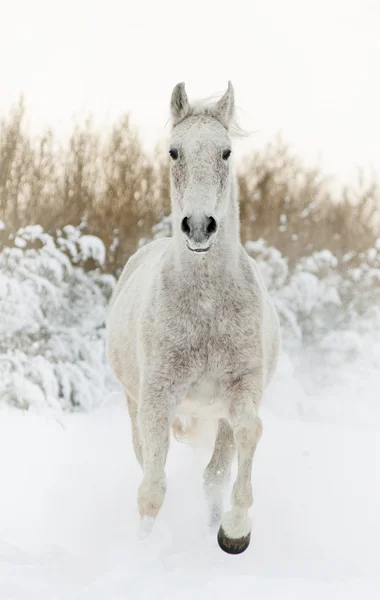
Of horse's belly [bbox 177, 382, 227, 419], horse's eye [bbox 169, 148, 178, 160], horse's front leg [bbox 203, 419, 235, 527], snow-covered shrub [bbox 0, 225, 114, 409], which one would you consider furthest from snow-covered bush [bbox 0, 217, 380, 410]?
horse's eye [bbox 169, 148, 178, 160]

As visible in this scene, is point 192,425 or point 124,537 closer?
point 124,537

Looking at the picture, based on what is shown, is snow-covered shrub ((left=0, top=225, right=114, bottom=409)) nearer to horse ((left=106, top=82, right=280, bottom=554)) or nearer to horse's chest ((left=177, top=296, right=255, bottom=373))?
horse ((left=106, top=82, right=280, bottom=554))

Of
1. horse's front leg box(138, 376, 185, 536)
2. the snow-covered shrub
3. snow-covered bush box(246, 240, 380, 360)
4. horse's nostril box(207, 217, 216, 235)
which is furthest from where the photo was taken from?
snow-covered bush box(246, 240, 380, 360)

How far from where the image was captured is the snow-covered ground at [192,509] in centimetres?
293

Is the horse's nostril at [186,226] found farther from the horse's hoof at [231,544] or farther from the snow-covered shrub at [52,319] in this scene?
the snow-covered shrub at [52,319]

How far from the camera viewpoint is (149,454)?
3.24 meters

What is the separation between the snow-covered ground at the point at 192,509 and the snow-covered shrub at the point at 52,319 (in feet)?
0.85

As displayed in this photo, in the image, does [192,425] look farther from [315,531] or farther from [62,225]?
[62,225]

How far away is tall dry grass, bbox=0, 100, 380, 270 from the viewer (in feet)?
25.3

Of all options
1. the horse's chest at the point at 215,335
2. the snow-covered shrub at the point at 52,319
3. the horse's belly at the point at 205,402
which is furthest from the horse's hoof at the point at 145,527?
the snow-covered shrub at the point at 52,319

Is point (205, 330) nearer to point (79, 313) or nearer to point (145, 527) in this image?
point (145, 527)

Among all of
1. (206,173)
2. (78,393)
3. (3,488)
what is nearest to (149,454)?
(206,173)

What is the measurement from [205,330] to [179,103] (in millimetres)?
1136

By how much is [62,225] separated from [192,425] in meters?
3.54
